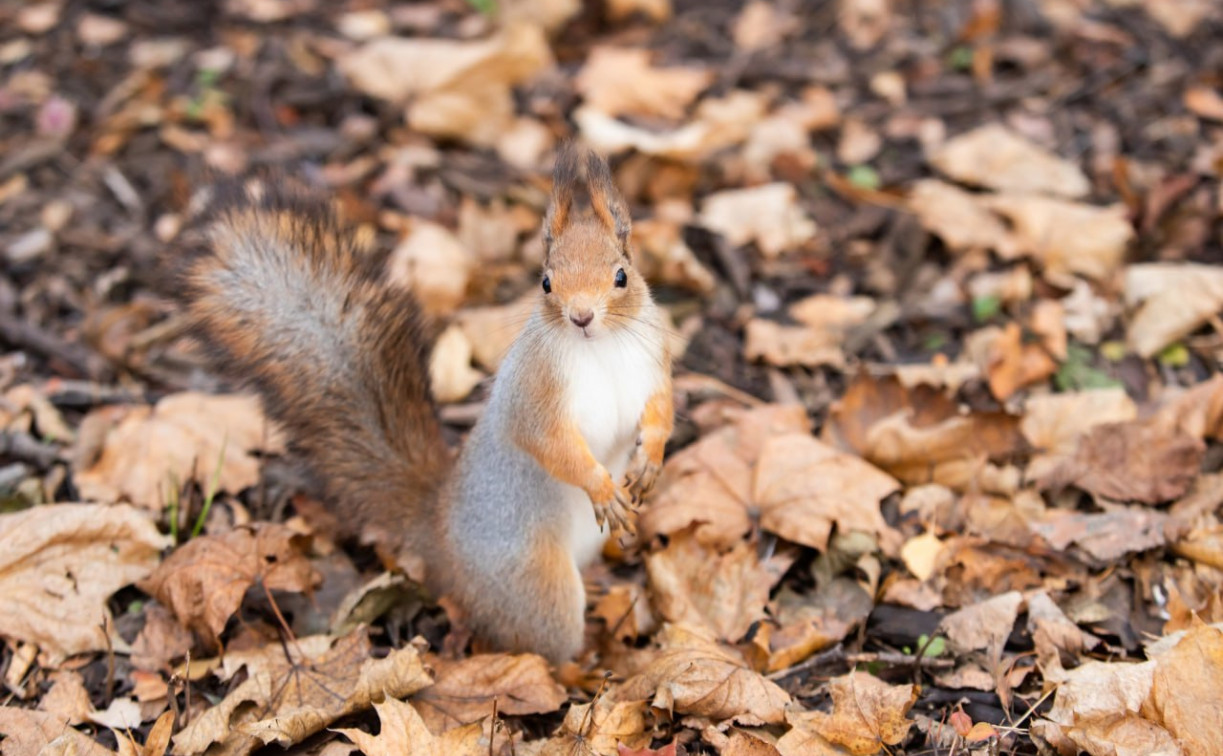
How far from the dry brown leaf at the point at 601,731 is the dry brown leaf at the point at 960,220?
1.97 meters

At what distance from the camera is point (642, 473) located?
87.4 inches

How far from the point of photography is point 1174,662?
1.86m

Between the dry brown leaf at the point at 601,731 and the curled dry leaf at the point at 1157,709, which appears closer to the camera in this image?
the curled dry leaf at the point at 1157,709

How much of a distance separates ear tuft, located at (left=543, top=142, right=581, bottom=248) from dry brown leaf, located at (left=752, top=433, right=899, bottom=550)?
0.85m

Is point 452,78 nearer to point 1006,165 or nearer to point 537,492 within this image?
point 1006,165

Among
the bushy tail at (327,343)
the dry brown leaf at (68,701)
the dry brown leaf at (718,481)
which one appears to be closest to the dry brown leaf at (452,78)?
the bushy tail at (327,343)

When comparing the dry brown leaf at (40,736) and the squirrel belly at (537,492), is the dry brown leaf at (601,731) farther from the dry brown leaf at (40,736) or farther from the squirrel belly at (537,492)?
the dry brown leaf at (40,736)

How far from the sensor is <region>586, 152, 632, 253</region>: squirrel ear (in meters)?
2.11

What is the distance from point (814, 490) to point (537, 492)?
2.24 ft

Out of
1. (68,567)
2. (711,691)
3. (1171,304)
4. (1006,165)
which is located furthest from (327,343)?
(1006,165)

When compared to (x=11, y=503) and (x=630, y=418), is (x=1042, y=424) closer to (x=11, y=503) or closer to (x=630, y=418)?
(x=630, y=418)

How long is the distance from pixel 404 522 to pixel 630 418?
598 mm

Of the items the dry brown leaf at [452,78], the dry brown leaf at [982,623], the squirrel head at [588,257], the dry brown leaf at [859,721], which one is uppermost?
the squirrel head at [588,257]

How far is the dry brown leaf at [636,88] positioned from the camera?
4070mm
